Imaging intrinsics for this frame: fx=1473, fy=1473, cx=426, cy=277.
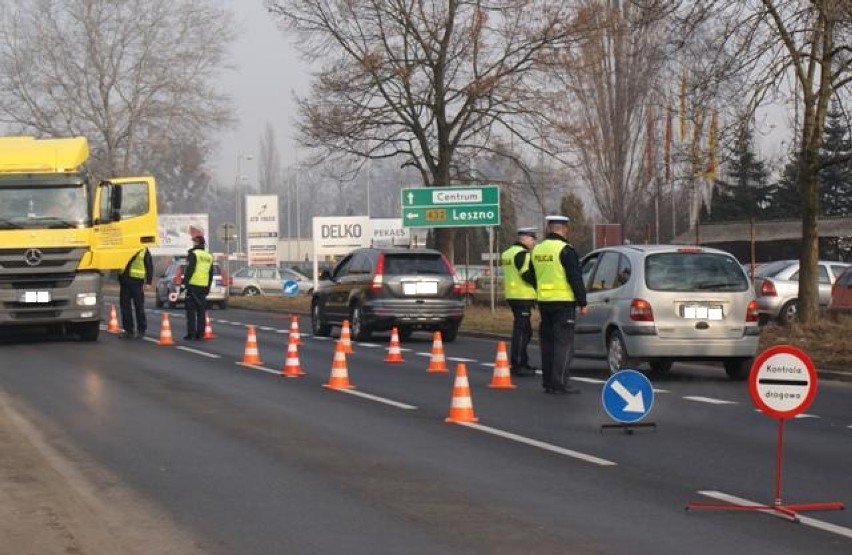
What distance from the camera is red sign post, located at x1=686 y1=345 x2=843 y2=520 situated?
8750mm

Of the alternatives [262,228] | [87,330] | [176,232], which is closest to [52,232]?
[87,330]

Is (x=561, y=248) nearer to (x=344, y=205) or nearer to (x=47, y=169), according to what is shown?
(x=47, y=169)

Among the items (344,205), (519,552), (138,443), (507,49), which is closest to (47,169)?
(138,443)

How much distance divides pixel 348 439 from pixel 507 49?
88.0ft

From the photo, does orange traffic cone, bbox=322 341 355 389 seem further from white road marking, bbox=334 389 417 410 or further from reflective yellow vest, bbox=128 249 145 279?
reflective yellow vest, bbox=128 249 145 279

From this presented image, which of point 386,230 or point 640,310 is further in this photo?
point 386,230

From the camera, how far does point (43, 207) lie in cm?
2439

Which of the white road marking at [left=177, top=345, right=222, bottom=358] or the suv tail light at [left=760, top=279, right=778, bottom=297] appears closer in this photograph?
the white road marking at [left=177, top=345, right=222, bottom=358]

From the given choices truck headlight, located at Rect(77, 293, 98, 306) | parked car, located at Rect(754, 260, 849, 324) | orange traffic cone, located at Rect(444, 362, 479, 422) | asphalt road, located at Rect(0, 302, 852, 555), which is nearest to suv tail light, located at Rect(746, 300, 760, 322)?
asphalt road, located at Rect(0, 302, 852, 555)

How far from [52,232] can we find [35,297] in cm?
112

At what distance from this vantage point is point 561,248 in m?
15.9

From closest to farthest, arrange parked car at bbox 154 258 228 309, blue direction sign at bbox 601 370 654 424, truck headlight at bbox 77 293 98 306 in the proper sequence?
1. blue direction sign at bbox 601 370 654 424
2. truck headlight at bbox 77 293 98 306
3. parked car at bbox 154 258 228 309

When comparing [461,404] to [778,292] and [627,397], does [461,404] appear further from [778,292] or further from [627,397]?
[778,292]

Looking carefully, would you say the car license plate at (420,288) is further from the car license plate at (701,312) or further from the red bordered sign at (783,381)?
the red bordered sign at (783,381)
